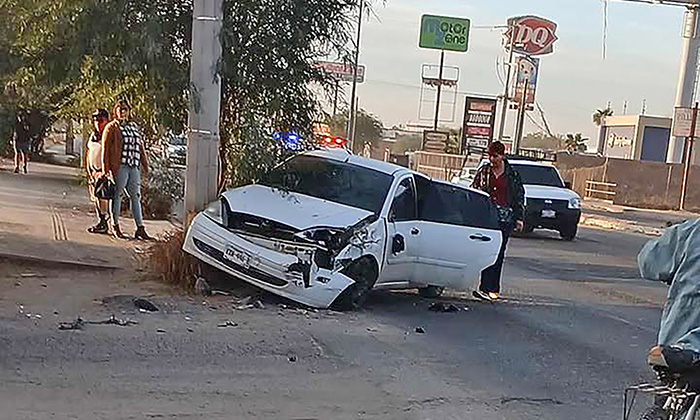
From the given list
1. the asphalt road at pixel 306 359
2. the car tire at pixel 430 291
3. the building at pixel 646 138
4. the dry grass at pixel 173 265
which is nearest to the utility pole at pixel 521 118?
the building at pixel 646 138

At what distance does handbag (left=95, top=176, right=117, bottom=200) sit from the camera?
13188 millimetres

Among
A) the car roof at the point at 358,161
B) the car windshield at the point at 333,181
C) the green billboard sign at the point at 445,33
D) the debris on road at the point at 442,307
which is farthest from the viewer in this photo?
the green billboard sign at the point at 445,33

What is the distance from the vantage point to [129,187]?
1341 cm

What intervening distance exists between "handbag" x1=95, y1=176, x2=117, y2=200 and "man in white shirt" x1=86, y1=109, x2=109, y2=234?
0.13 metres

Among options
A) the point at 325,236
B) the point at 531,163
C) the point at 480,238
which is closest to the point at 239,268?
the point at 325,236

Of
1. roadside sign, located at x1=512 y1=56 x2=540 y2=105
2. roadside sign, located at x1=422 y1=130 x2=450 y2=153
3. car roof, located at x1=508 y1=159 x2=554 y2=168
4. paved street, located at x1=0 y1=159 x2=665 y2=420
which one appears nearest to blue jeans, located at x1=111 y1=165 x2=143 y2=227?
paved street, located at x1=0 y1=159 x2=665 y2=420

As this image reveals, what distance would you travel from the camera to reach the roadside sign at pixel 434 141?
55031mm

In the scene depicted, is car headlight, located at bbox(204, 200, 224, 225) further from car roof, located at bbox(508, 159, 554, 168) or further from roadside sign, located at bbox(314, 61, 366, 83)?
car roof, located at bbox(508, 159, 554, 168)

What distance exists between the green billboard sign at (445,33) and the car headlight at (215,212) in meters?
48.3

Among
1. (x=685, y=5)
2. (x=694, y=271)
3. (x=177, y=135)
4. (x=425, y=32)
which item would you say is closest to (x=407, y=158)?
(x=425, y=32)

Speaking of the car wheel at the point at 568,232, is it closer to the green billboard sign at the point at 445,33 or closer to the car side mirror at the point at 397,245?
the car side mirror at the point at 397,245

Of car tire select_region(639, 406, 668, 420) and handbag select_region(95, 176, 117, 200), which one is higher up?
car tire select_region(639, 406, 668, 420)

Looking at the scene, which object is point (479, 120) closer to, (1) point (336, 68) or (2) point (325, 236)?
(1) point (336, 68)

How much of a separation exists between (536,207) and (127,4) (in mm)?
12590
